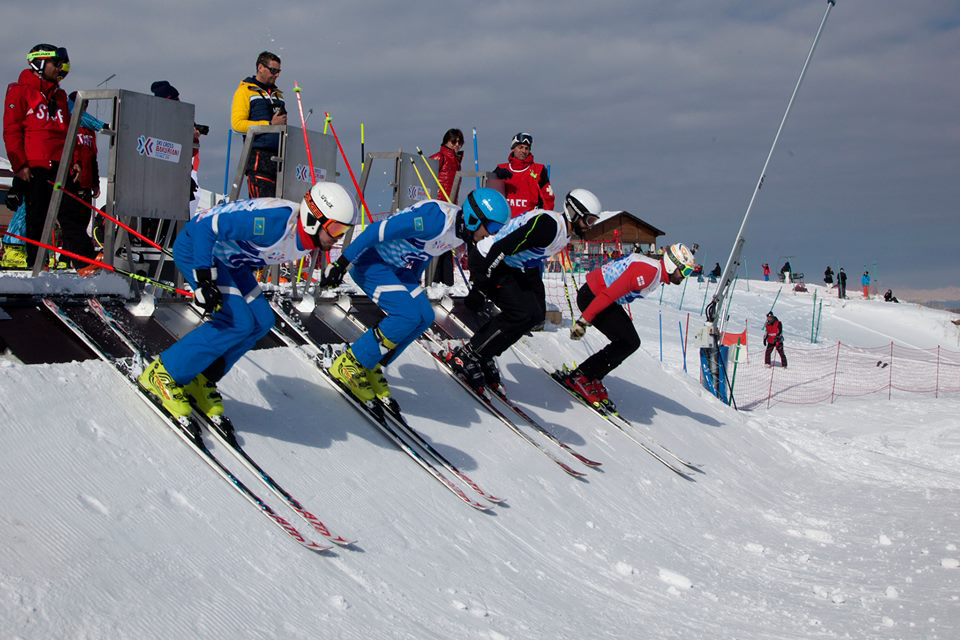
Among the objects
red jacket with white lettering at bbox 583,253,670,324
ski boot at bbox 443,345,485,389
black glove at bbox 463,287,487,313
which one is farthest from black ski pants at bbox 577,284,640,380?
ski boot at bbox 443,345,485,389

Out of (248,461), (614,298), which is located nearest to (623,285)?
(614,298)

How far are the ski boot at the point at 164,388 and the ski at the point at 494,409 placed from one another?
3046mm

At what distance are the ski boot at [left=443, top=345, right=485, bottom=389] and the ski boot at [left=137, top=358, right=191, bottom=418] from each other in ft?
10.5

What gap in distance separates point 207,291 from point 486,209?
2220 mm

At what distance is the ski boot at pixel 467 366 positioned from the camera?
7473mm

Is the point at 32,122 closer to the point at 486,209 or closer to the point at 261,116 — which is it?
the point at 261,116

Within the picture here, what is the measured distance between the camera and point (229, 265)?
5004mm

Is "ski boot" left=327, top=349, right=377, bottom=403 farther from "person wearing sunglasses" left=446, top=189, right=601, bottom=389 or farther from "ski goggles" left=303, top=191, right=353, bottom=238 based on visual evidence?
"person wearing sunglasses" left=446, top=189, right=601, bottom=389

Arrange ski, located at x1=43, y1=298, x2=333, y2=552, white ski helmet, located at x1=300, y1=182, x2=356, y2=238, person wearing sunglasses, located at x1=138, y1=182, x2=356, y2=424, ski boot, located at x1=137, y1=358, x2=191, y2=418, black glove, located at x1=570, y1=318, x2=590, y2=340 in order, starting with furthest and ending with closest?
1. black glove, located at x1=570, y1=318, x2=590, y2=340
2. white ski helmet, located at x1=300, y1=182, x2=356, y2=238
3. person wearing sunglasses, located at x1=138, y1=182, x2=356, y2=424
4. ski boot, located at x1=137, y1=358, x2=191, y2=418
5. ski, located at x1=43, y1=298, x2=333, y2=552

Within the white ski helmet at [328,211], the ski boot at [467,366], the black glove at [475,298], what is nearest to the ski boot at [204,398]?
the white ski helmet at [328,211]

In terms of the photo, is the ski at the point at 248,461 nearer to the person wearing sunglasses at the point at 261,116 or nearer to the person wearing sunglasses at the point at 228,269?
the person wearing sunglasses at the point at 228,269

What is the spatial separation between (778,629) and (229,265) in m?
3.49

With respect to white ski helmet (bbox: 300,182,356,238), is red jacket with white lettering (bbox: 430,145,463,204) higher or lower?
higher

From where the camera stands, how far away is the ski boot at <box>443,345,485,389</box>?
24.5ft
